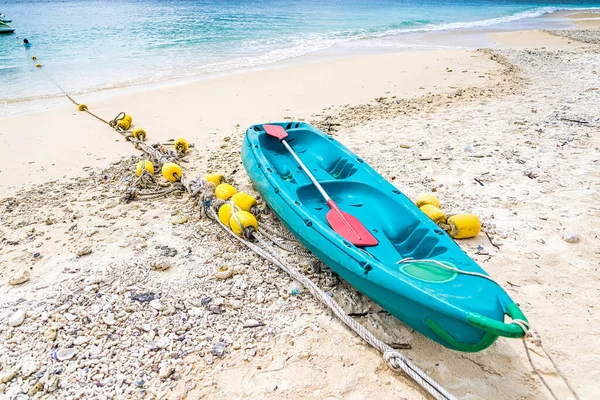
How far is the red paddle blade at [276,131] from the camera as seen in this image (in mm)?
5355

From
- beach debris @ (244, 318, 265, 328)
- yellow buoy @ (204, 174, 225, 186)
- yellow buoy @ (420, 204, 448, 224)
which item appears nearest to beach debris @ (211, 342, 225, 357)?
beach debris @ (244, 318, 265, 328)

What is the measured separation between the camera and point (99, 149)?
665 cm

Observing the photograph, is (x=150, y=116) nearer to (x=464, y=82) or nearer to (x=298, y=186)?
(x=298, y=186)

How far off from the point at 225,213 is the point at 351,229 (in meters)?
1.43

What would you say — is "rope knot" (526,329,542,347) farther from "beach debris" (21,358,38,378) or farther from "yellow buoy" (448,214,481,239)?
"beach debris" (21,358,38,378)

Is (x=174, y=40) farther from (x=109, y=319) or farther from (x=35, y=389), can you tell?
(x=35, y=389)

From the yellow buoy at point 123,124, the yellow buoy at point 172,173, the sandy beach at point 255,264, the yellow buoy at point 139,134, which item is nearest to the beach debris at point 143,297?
the sandy beach at point 255,264

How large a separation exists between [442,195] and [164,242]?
327cm

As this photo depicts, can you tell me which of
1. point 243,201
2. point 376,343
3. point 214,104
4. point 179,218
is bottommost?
point 376,343

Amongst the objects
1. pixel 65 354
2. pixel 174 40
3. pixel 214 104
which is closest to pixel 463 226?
pixel 65 354

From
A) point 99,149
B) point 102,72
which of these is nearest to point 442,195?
point 99,149

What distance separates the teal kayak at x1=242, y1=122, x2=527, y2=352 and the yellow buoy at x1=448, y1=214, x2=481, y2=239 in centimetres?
53

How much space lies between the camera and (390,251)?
3482mm

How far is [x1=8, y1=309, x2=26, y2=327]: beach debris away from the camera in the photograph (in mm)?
2973
